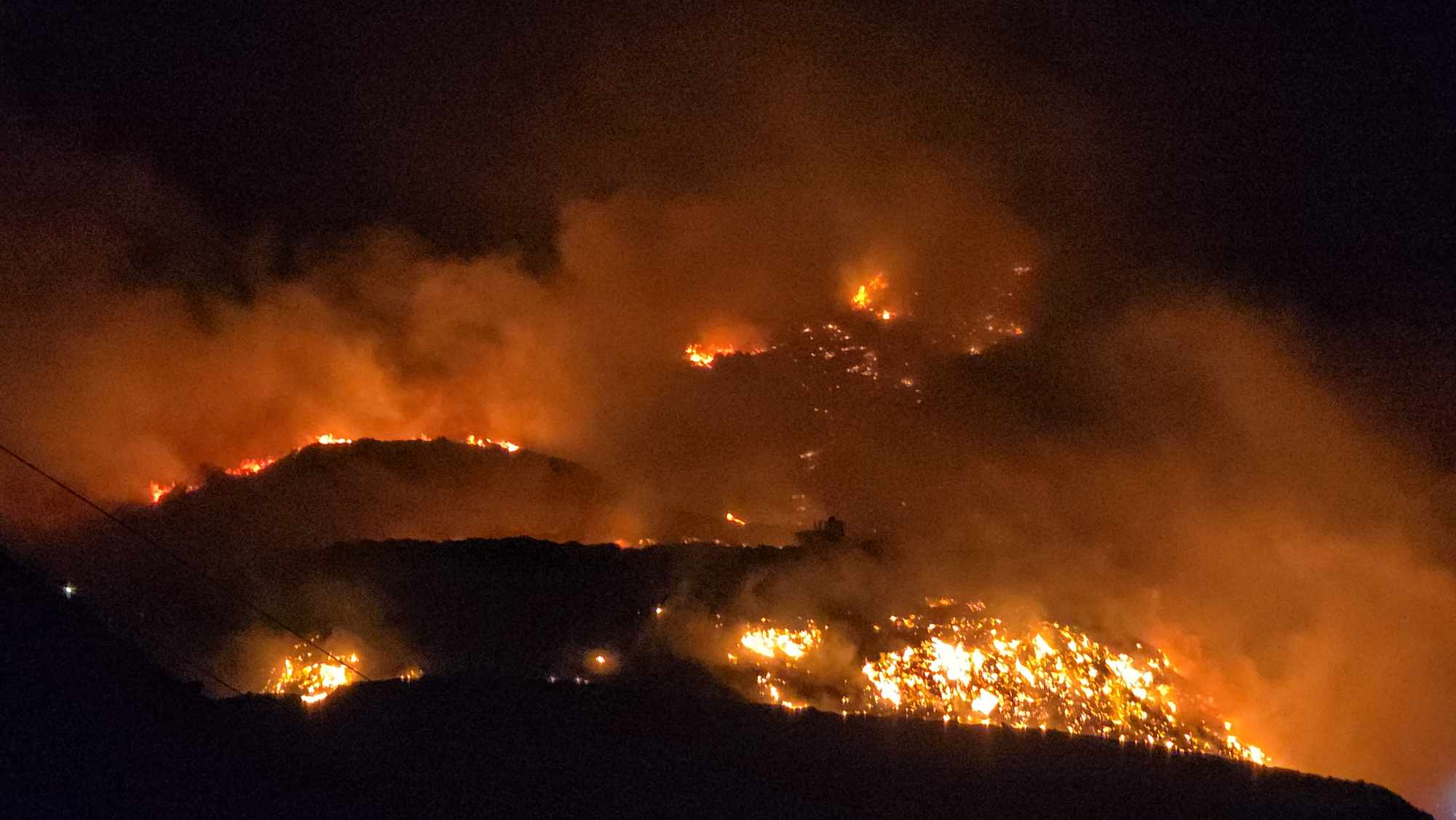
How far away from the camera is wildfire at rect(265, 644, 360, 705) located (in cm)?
1210

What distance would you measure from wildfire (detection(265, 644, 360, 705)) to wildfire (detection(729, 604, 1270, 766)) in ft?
14.2

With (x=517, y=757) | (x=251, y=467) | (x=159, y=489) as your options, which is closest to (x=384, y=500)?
(x=251, y=467)

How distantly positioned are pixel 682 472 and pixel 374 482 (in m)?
5.12

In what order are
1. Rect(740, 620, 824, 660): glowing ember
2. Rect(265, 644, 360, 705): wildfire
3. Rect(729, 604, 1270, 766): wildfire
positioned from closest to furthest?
1. Rect(265, 644, 360, 705): wildfire
2. Rect(729, 604, 1270, 766): wildfire
3. Rect(740, 620, 824, 660): glowing ember

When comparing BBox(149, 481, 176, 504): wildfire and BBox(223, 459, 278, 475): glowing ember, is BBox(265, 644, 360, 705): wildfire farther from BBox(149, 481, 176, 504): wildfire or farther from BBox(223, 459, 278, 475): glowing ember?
BBox(149, 481, 176, 504): wildfire

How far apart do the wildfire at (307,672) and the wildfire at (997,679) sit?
4.33 meters

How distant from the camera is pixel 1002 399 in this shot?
68.5 feet

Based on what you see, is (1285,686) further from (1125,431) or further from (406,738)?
(406,738)

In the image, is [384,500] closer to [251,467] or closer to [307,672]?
[251,467]

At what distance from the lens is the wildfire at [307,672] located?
12.1m

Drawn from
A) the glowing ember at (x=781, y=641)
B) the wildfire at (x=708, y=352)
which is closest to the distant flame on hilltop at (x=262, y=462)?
the wildfire at (x=708, y=352)

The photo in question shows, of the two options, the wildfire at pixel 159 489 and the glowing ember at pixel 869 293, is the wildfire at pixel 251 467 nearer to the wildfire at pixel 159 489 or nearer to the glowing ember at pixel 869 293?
the wildfire at pixel 159 489

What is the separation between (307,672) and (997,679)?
296 inches

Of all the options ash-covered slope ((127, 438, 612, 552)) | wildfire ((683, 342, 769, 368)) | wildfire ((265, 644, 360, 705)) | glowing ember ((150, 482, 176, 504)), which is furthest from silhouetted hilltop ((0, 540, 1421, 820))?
wildfire ((683, 342, 769, 368))
